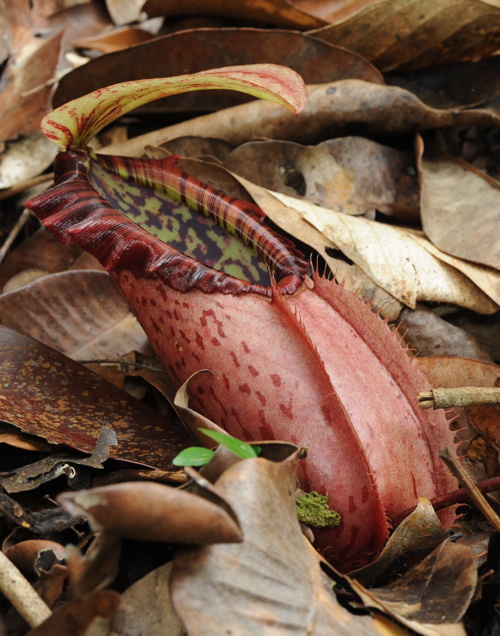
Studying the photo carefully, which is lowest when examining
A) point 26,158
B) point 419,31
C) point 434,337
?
point 434,337

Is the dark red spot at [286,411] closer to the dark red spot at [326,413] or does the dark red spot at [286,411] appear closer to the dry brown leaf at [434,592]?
the dark red spot at [326,413]

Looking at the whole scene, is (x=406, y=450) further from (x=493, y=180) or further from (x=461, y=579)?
(x=493, y=180)

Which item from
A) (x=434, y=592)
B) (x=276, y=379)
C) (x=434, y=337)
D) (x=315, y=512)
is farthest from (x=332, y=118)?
(x=434, y=592)

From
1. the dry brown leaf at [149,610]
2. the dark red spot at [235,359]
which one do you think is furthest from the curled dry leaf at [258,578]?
the dark red spot at [235,359]

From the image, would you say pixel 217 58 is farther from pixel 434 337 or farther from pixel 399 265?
pixel 434 337

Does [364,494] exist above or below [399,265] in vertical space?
below

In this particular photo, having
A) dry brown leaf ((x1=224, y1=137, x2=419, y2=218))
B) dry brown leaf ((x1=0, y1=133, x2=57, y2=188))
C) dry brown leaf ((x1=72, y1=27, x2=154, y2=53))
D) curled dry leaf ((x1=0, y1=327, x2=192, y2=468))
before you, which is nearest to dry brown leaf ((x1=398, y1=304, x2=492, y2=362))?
dry brown leaf ((x1=224, y1=137, x2=419, y2=218))
